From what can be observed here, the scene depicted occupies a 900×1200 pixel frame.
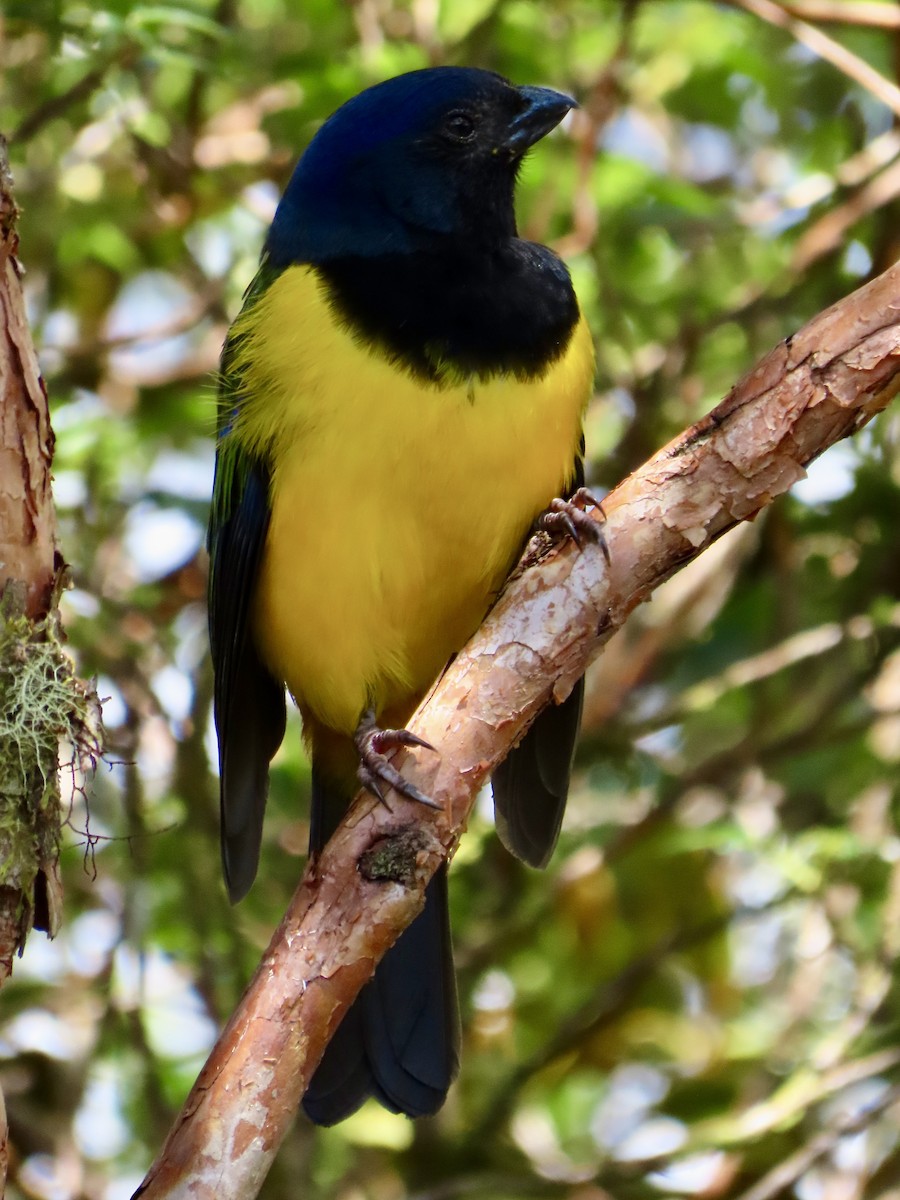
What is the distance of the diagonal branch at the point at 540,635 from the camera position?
242 centimetres

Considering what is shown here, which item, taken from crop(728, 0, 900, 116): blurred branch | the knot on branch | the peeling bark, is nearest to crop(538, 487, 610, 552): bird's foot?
the knot on branch

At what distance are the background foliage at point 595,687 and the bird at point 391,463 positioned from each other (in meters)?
0.58

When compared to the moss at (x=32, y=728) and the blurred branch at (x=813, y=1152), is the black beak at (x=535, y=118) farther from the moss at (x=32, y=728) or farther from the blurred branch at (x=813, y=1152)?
the blurred branch at (x=813, y=1152)

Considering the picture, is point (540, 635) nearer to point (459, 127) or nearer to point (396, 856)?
point (396, 856)

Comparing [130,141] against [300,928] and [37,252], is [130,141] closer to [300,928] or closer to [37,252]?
[37,252]

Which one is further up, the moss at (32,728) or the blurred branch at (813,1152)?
the moss at (32,728)

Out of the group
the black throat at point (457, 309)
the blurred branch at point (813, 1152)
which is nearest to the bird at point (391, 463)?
the black throat at point (457, 309)

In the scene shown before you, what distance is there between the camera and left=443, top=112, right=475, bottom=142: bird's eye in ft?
11.3

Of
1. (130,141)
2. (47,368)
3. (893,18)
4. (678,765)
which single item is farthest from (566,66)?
(678,765)

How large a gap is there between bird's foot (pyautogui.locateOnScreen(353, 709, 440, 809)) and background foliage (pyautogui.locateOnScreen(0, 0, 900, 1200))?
4.21ft

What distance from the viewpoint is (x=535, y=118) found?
350 centimetres

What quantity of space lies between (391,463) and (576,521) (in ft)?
1.30

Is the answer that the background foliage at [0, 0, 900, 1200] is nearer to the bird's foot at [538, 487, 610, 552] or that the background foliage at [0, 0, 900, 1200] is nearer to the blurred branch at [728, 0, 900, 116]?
the blurred branch at [728, 0, 900, 116]

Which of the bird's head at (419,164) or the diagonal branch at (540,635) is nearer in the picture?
the diagonal branch at (540,635)
